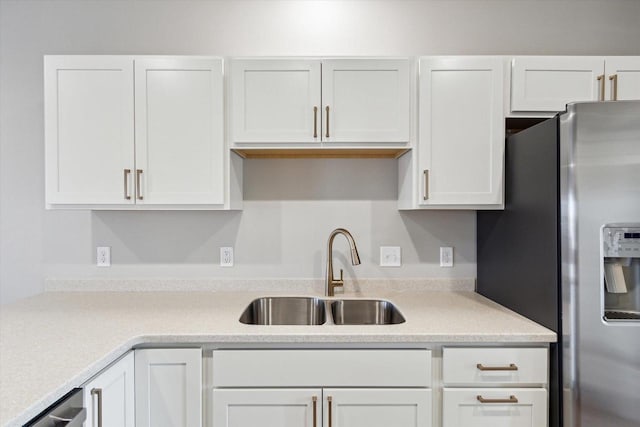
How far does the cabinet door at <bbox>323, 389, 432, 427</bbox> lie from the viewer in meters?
1.44

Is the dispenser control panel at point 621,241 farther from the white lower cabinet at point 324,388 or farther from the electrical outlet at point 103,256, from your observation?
the electrical outlet at point 103,256

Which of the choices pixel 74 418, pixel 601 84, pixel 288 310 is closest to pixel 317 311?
pixel 288 310

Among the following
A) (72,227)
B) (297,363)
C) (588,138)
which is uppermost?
(588,138)

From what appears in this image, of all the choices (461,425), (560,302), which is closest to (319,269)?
(461,425)

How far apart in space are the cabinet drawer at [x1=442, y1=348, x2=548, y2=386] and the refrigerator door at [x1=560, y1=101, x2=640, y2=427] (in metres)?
0.13

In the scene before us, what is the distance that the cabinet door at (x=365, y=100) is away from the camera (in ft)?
5.86

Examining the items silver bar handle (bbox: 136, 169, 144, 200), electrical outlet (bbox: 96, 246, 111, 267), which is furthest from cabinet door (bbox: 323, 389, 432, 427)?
electrical outlet (bbox: 96, 246, 111, 267)

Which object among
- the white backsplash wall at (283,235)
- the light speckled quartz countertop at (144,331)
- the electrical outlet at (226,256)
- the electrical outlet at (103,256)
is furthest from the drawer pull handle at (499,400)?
the electrical outlet at (103,256)

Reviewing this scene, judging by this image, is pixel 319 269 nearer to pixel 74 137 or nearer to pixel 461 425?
pixel 461 425

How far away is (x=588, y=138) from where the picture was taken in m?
1.32

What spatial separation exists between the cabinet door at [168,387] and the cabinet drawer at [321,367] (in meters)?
0.10

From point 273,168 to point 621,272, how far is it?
161 centimetres

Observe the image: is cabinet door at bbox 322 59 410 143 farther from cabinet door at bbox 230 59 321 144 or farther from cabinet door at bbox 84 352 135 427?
cabinet door at bbox 84 352 135 427

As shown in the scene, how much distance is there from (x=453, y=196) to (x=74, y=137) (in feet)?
5.86
